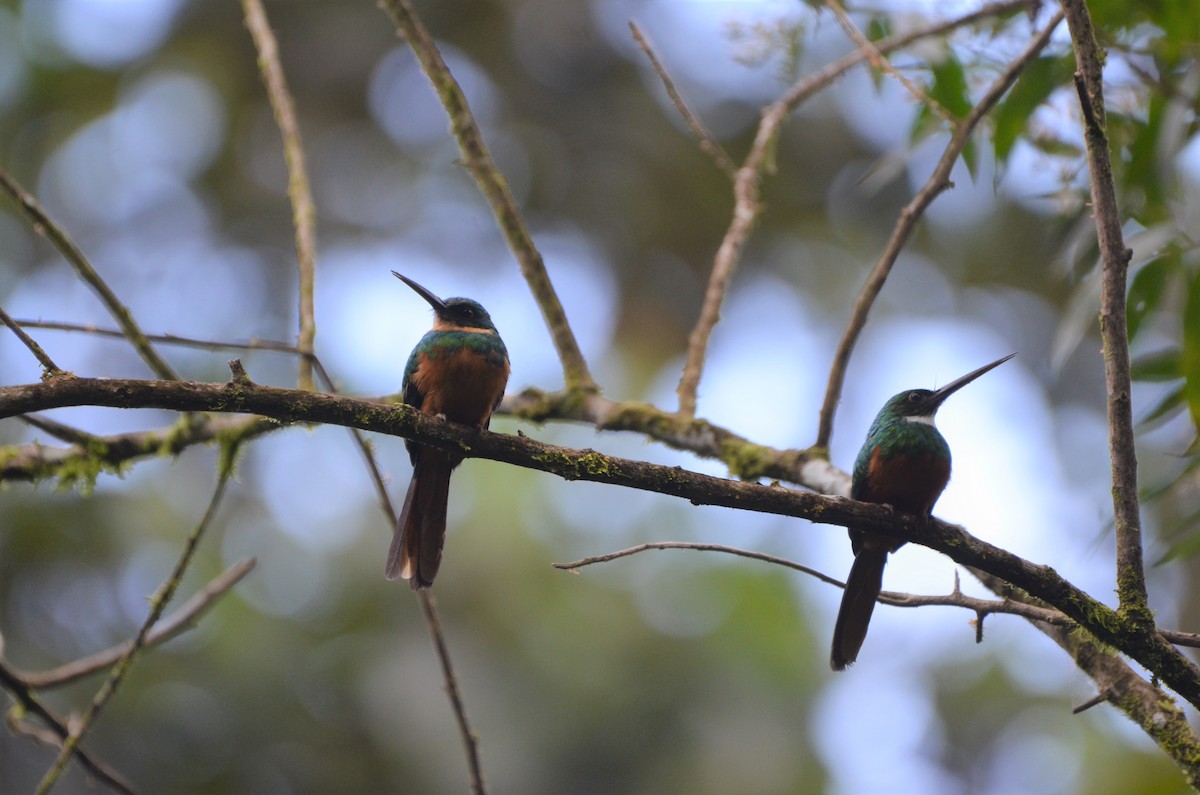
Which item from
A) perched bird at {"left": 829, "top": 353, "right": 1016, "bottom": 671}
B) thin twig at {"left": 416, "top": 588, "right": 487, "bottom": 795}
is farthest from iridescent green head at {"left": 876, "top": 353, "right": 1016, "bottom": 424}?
thin twig at {"left": 416, "top": 588, "right": 487, "bottom": 795}

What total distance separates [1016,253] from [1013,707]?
4.62 metres

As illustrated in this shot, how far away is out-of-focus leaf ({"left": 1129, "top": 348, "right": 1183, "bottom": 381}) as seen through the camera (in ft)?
10.5

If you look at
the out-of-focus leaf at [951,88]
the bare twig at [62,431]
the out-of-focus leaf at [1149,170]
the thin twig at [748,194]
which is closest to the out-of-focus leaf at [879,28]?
the thin twig at [748,194]

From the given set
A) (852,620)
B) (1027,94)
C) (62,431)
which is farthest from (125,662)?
(1027,94)

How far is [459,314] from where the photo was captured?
156 inches

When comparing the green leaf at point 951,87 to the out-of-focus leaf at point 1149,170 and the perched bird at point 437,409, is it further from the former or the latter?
the perched bird at point 437,409

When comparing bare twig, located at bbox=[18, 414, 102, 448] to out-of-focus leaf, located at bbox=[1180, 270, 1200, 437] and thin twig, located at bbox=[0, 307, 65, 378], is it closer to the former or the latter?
thin twig, located at bbox=[0, 307, 65, 378]

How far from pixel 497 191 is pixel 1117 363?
7.08 feet

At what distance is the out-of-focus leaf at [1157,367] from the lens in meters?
3.21

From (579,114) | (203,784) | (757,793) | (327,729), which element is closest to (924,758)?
(757,793)

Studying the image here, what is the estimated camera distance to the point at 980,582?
9.16ft

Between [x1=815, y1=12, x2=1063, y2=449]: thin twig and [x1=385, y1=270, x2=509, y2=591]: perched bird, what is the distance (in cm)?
106

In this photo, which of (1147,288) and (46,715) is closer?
(46,715)

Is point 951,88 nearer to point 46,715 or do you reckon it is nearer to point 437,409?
point 437,409
